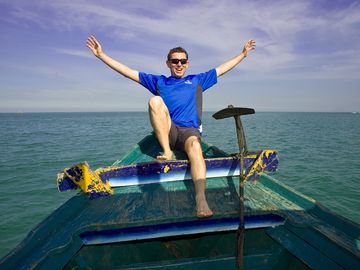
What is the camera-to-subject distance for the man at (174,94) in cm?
363

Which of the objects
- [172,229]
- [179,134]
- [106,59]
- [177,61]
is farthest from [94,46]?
[172,229]

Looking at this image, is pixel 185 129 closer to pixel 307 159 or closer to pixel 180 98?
pixel 180 98

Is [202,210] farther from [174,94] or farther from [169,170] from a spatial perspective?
[174,94]

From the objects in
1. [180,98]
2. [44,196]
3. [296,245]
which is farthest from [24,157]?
[296,245]

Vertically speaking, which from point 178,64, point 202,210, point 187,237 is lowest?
point 187,237

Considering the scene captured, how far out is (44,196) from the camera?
8.66 metres

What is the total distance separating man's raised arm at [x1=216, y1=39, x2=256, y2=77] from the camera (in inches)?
177

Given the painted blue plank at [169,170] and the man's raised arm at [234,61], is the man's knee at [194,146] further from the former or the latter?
the man's raised arm at [234,61]

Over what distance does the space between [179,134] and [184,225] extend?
1.76 metres

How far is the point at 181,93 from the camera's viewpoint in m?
4.08

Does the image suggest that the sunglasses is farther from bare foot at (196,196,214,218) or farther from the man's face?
bare foot at (196,196,214,218)

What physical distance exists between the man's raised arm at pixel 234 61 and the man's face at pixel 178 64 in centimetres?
71

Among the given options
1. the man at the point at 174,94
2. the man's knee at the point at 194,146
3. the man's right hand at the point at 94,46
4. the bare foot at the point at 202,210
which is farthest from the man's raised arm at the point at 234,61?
the bare foot at the point at 202,210

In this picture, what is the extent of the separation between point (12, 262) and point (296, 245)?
2.39 m
